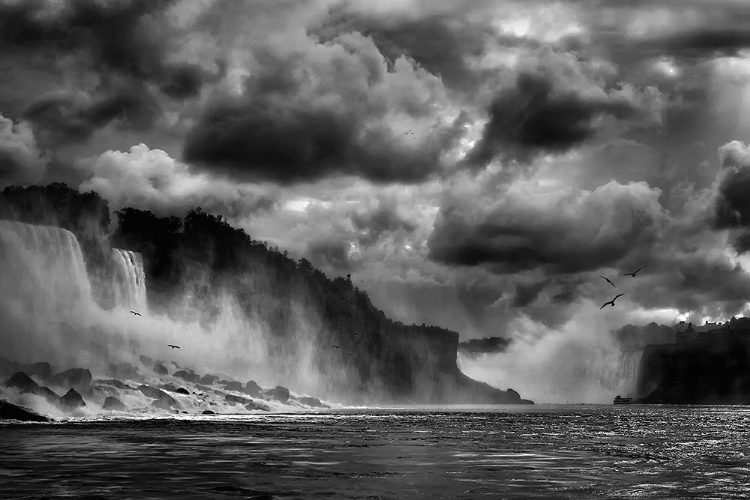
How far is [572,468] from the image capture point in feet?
80.8

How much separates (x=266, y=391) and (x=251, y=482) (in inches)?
5325

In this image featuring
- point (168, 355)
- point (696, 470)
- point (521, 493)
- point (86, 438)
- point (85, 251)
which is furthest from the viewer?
point (168, 355)

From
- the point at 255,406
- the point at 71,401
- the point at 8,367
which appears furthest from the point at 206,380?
the point at 71,401

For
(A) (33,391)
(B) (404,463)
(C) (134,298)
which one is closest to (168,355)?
(C) (134,298)

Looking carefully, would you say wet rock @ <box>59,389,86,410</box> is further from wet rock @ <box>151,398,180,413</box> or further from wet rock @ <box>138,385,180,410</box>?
wet rock @ <box>138,385,180,410</box>

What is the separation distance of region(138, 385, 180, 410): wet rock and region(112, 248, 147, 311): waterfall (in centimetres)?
4045

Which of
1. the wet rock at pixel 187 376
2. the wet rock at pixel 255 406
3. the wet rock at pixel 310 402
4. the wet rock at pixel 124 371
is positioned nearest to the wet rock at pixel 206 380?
the wet rock at pixel 187 376

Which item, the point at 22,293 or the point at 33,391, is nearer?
the point at 33,391

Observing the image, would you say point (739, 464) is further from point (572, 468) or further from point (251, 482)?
point (251, 482)

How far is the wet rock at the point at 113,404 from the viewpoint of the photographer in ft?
279

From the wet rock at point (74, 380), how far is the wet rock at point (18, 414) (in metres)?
24.4

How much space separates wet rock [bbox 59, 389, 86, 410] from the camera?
73.6 metres

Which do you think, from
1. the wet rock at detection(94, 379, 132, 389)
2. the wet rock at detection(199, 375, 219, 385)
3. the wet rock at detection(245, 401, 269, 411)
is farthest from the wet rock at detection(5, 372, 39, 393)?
the wet rock at detection(199, 375, 219, 385)

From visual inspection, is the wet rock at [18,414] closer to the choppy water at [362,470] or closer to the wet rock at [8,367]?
the choppy water at [362,470]
